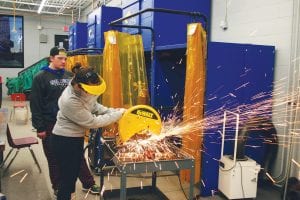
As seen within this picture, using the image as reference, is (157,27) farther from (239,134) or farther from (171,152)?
(171,152)

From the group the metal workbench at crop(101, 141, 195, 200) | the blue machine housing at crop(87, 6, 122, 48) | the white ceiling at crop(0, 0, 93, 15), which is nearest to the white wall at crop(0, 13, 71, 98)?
the white ceiling at crop(0, 0, 93, 15)

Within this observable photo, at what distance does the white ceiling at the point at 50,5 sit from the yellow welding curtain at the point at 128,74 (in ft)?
24.1

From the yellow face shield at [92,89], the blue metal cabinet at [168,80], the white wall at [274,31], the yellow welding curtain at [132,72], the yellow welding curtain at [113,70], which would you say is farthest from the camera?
the blue metal cabinet at [168,80]

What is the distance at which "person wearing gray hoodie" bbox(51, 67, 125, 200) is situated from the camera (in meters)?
2.46

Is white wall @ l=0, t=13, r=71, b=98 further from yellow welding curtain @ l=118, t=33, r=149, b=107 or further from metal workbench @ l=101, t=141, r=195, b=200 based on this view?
metal workbench @ l=101, t=141, r=195, b=200

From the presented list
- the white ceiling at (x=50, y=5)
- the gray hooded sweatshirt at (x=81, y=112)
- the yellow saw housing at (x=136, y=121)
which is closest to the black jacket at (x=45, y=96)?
the gray hooded sweatshirt at (x=81, y=112)

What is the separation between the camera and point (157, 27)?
14.3 ft

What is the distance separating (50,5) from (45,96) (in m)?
8.57

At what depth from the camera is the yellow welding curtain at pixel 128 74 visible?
384 centimetres

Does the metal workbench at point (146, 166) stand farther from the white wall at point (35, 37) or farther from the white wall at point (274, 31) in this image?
the white wall at point (35, 37)

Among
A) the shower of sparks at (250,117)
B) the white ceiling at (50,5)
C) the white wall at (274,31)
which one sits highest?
the white ceiling at (50,5)

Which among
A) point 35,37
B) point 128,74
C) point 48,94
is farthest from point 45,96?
point 35,37

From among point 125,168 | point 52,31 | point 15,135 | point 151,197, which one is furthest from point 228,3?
point 52,31

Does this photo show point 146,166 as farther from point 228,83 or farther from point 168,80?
point 168,80
